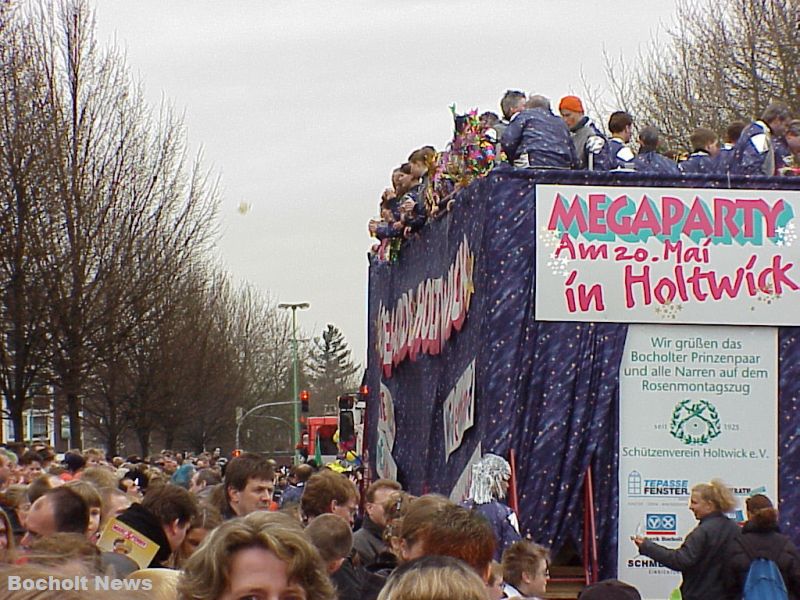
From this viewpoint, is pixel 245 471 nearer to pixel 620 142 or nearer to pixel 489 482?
pixel 489 482

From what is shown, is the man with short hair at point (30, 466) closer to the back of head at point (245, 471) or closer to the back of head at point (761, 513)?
the back of head at point (245, 471)

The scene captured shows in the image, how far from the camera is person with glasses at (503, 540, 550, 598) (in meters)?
6.65

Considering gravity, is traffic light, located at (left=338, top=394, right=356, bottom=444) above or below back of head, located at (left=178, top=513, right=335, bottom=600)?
below

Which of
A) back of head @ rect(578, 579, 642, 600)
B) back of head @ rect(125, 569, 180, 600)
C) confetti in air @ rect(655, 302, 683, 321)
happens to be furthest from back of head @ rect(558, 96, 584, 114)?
back of head @ rect(125, 569, 180, 600)

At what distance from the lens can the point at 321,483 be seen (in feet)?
25.6

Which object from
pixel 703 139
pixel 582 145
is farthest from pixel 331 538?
pixel 703 139

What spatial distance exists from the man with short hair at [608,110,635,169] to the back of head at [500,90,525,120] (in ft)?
3.00

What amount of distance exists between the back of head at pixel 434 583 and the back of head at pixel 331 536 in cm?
221

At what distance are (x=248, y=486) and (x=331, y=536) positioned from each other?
1514 mm

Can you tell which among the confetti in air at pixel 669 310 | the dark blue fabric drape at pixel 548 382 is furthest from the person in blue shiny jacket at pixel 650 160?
the confetti in air at pixel 669 310

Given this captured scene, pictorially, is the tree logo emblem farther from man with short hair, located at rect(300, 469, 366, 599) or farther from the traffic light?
the traffic light

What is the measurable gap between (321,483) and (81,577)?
5774 mm

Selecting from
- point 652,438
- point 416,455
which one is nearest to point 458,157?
point 652,438

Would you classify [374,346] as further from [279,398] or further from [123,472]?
[279,398]
